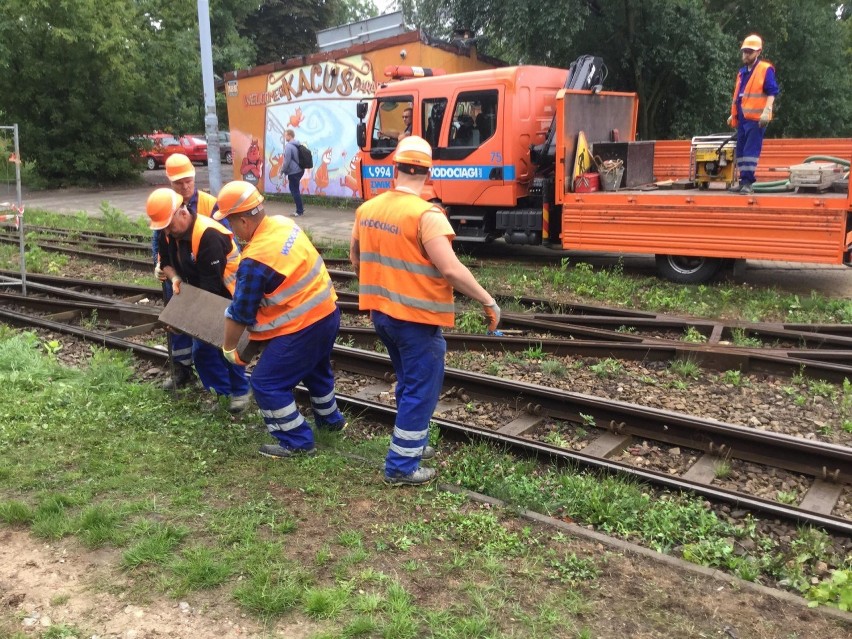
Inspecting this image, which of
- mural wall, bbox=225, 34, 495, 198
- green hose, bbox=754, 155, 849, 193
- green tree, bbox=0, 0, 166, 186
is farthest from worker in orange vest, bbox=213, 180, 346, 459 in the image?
green tree, bbox=0, 0, 166, 186

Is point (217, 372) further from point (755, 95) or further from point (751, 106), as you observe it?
point (755, 95)

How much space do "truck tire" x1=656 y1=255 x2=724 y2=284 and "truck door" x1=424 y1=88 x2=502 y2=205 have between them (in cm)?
258

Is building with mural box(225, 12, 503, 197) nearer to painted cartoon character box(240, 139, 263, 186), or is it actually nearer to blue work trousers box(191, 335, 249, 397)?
painted cartoon character box(240, 139, 263, 186)

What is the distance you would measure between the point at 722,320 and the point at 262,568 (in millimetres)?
5790

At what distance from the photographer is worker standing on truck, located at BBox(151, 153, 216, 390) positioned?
5863 mm

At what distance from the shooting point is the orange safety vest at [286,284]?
14.6ft

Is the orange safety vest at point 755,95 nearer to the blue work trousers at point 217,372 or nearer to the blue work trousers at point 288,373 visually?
the blue work trousers at point 288,373

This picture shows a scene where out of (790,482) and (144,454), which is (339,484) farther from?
(790,482)

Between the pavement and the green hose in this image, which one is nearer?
the green hose

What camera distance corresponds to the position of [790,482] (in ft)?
15.1

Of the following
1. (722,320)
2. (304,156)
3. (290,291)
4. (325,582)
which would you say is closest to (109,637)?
(325,582)

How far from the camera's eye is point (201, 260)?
5.43 metres

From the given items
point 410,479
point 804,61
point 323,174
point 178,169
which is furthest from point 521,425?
point 804,61

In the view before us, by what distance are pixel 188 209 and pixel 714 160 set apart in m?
7.27
